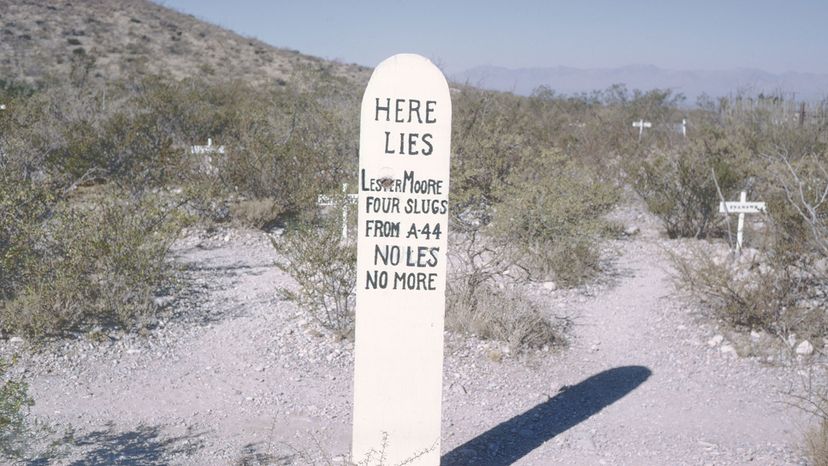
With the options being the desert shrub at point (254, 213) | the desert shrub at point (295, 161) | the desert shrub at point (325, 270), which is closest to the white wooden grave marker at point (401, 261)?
the desert shrub at point (325, 270)

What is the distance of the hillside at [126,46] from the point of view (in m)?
33.0

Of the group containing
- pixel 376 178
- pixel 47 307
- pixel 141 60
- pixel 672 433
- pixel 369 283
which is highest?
pixel 141 60

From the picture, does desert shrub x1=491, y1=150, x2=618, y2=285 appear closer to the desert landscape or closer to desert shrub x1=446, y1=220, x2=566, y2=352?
the desert landscape

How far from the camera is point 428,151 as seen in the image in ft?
12.2

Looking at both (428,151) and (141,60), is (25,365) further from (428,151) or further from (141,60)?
(141,60)

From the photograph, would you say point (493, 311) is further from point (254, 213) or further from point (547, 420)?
point (254, 213)

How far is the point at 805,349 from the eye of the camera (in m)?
6.21

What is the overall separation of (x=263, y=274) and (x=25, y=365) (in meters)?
3.16

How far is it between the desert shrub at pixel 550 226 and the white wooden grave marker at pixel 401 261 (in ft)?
12.3

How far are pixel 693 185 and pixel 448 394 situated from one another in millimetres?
6451

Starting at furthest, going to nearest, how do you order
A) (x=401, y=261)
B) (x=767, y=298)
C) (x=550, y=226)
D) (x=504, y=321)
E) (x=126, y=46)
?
(x=126, y=46) → (x=550, y=226) → (x=767, y=298) → (x=504, y=321) → (x=401, y=261)

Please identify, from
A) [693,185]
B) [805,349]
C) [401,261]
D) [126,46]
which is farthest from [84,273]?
[126,46]

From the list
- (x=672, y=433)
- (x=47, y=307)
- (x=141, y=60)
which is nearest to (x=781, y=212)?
(x=672, y=433)

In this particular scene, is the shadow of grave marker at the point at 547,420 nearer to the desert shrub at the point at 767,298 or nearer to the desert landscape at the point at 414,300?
the desert landscape at the point at 414,300
